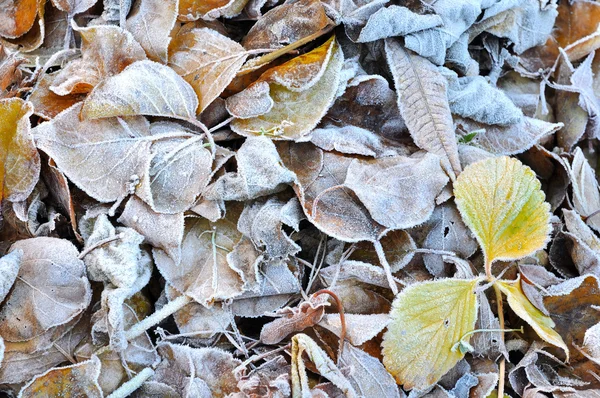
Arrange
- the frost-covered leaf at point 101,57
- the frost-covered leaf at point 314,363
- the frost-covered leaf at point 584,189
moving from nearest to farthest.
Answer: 1. the frost-covered leaf at point 314,363
2. the frost-covered leaf at point 101,57
3. the frost-covered leaf at point 584,189

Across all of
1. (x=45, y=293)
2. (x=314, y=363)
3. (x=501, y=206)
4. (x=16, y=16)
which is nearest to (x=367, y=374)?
(x=314, y=363)

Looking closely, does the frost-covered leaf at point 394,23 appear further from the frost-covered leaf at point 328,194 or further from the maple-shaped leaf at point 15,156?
the maple-shaped leaf at point 15,156

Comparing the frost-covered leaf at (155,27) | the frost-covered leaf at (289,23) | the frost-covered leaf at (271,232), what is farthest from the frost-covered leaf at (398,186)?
the frost-covered leaf at (155,27)

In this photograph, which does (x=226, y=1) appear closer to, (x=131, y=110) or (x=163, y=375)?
(x=131, y=110)

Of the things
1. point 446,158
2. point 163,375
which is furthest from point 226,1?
point 163,375

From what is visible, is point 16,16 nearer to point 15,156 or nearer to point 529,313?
point 15,156

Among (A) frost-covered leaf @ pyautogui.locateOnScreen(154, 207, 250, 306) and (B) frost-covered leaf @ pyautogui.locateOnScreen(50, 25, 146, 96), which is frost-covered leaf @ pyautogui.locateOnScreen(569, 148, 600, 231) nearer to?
(A) frost-covered leaf @ pyautogui.locateOnScreen(154, 207, 250, 306)
